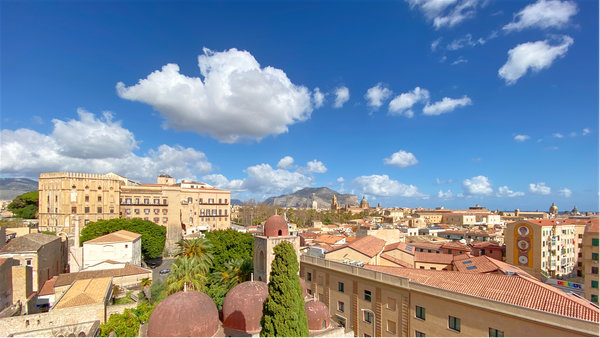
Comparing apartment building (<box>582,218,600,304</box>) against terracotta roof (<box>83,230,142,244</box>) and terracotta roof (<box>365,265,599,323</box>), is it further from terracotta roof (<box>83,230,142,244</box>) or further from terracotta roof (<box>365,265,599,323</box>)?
terracotta roof (<box>83,230,142,244</box>)

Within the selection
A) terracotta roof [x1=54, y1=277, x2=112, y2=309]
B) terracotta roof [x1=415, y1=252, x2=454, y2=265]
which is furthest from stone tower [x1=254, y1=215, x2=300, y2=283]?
terracotta roof [x1=415, y1=252, x2=454, y2=265]

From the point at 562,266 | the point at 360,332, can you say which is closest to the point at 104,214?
the point at 360,332

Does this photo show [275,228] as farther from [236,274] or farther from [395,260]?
[395,260]

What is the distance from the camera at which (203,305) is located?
19344 millimetres

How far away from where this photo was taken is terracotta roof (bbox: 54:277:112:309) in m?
24.2

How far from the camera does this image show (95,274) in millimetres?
34625

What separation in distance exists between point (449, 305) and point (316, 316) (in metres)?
→ 9.21

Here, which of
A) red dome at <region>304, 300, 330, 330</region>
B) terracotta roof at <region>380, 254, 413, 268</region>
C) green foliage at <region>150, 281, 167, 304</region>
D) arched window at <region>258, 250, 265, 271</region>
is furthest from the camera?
terracotta roof at <region>380, 254, 413, 268</region>

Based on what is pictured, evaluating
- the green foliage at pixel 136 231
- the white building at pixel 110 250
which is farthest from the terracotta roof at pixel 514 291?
the green foliage at pixel 136 231

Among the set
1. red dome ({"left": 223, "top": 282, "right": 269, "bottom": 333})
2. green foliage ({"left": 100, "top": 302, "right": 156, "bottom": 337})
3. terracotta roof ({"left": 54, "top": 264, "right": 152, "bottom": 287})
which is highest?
red dome ({"left": 223, "top": 282, "right": 269, "bottom": 333})

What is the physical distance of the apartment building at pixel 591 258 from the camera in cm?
2946

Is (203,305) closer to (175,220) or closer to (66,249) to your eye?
(66,249)

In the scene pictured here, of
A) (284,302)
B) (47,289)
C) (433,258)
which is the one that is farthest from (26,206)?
(433,258)

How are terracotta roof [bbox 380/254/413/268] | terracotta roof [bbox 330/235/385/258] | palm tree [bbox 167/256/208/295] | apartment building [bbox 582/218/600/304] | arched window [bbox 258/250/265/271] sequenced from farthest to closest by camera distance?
terracotta roof [bbox 380/254/413/268] → terracotta roof [bbox 330/235/385/258] → apartment building [bbox 582/218/600/304] → palm tree [bbox 167/256/208/295] → arched window [bbox 258/250/265/271]
